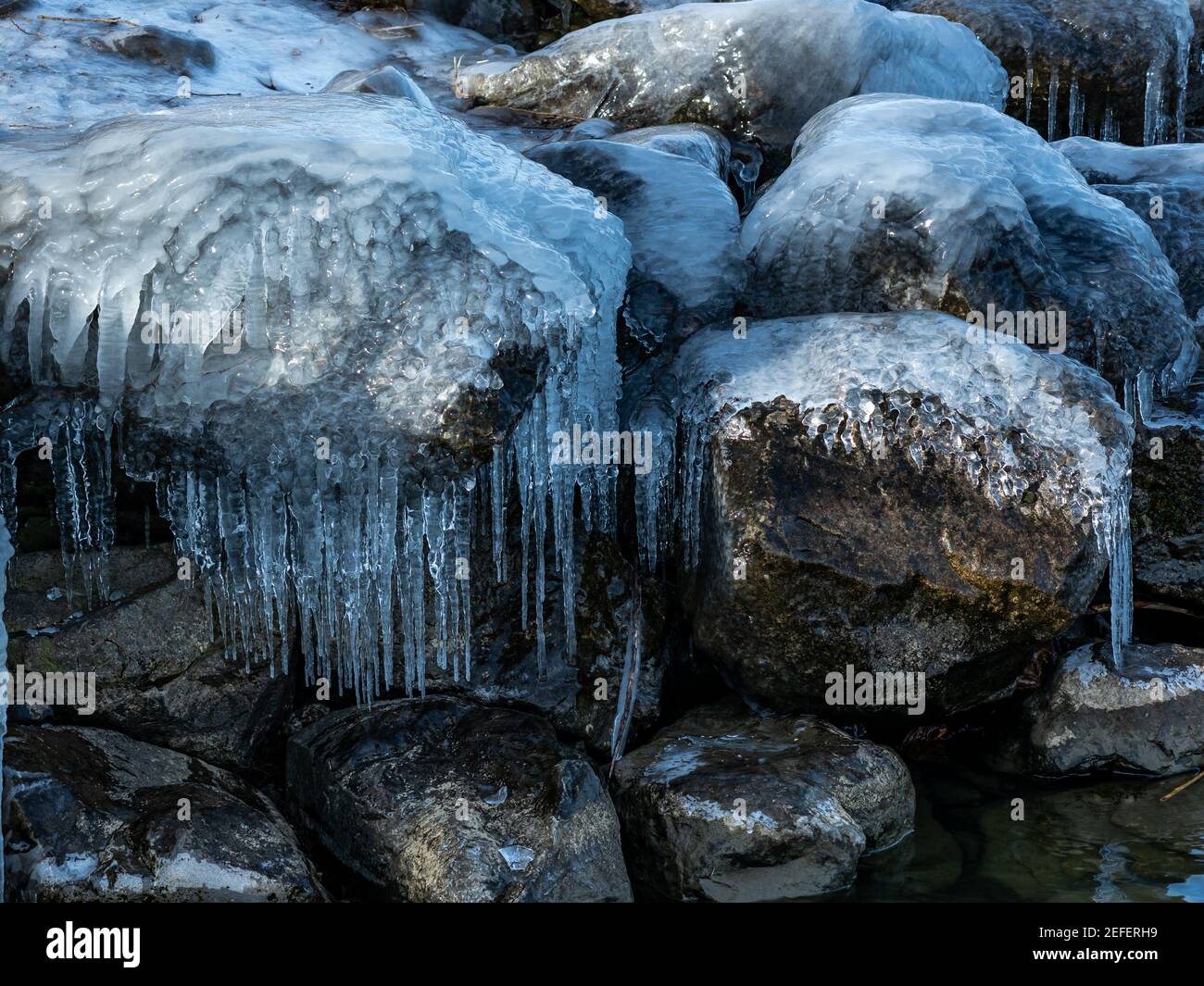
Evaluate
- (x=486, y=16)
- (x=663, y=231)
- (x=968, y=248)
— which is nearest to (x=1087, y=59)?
(x=968, y=248)

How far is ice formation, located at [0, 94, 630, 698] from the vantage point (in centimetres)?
444

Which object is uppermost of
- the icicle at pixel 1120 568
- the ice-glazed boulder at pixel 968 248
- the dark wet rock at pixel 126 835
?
the ice-glazed boulder at pixel 968 248

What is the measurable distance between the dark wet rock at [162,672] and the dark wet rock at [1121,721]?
3102 mm

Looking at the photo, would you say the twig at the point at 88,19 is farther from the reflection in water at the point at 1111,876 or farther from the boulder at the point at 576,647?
the reflection in water at the point at 1111,876

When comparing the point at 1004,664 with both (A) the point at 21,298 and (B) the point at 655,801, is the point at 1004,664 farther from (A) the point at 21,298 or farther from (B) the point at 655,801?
(A) the point at 21,298

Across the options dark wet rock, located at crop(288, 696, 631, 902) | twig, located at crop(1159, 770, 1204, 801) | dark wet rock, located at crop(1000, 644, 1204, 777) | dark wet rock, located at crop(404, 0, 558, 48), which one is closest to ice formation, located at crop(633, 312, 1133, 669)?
dark wet rock, located at crop(1000, 644, 1204, 777)

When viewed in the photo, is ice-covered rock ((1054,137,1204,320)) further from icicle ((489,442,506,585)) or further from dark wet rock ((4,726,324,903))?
dark wet rock ((4,726,324,903))

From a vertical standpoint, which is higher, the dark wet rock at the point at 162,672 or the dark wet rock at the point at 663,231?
the dark wet rock at the point at 663,231

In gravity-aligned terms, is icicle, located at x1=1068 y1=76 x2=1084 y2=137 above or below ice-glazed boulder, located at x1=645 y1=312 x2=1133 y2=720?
above

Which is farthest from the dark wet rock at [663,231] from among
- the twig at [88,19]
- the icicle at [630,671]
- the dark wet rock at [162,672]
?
the twig at [88,19]

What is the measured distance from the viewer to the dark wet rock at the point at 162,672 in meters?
4.83

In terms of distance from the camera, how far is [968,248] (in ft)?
18.7

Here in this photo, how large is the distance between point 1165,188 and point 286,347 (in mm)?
4997

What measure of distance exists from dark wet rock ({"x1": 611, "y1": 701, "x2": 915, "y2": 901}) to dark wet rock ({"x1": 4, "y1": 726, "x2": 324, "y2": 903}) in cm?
120
